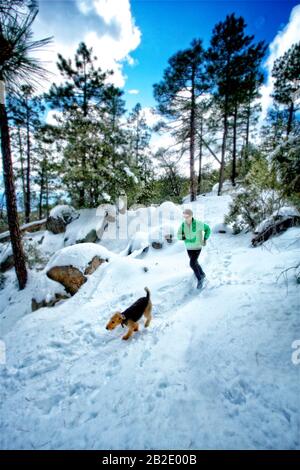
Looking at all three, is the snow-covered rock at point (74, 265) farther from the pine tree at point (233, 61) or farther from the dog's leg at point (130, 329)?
the pine tree at point (233, 61)

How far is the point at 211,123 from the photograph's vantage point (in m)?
16.2

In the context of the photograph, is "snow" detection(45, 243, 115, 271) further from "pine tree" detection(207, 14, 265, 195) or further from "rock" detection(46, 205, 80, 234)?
"pine tree" detection(207, 14, 265, 195)

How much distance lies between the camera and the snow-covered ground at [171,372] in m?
2.01

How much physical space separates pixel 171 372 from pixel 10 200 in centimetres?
816

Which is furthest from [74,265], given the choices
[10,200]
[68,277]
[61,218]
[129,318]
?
[61,218]

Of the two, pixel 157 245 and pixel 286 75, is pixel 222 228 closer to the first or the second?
pixel 157 245

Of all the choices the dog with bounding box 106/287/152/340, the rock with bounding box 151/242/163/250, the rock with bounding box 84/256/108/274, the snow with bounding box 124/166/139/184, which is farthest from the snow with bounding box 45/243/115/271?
the snow with bounding box 124/166/139/184

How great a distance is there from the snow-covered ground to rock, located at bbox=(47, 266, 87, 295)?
133 centimetres

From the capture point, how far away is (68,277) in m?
6.72

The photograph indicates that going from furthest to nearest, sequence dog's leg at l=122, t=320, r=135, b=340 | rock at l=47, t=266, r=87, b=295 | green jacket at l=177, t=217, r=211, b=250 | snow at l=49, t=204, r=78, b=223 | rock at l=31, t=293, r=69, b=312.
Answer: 1. snow at l=49, t=204, r=78, b=223
2. rock at l=47, t=266, r=87, b=295
3. rock at l=31, t=293, r=69, b=312
4. green jacket at l=177, t=217, r=211, b=250
5. dog's leg at l=122, t=320, r=135, b=340

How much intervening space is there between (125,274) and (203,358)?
4.19m

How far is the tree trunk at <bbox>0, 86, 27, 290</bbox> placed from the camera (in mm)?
6957
